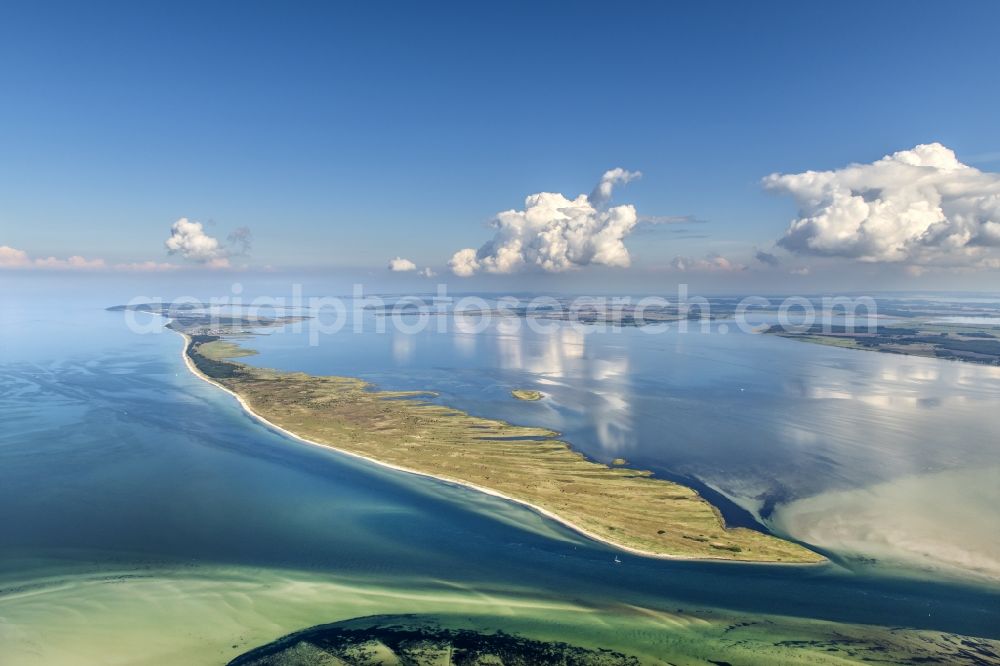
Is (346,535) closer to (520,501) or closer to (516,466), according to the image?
(520,501)

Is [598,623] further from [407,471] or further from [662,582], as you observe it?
[407,471]

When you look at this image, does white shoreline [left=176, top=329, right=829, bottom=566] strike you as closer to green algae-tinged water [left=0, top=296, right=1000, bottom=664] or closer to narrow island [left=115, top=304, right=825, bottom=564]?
narrow island [left=115, top=304, right=825, bottom=564]

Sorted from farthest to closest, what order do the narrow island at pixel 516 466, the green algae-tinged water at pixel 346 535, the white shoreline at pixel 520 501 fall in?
the narrow island at pixel 516 466
the white shoreline at pixel 520 501
the green algae-tinged water at pixel 346 535

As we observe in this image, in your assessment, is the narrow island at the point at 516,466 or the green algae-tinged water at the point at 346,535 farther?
the narrow island at the point at 516,466

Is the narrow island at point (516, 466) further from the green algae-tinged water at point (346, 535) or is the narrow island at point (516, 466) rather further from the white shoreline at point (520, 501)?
the green algae-tinged water at point (346, 535)

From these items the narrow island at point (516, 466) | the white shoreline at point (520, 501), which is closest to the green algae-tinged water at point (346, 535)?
the white shoreline at point (520, 501)

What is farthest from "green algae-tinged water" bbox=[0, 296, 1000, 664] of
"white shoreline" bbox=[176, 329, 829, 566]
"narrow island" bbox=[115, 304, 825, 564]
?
"narrow island" bbox=[115, 304, 825, 564]

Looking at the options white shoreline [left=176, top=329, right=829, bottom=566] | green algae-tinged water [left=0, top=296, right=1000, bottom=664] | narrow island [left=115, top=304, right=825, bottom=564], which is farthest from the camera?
narrow island [left=115, top=304, right=825, bottom=564]
